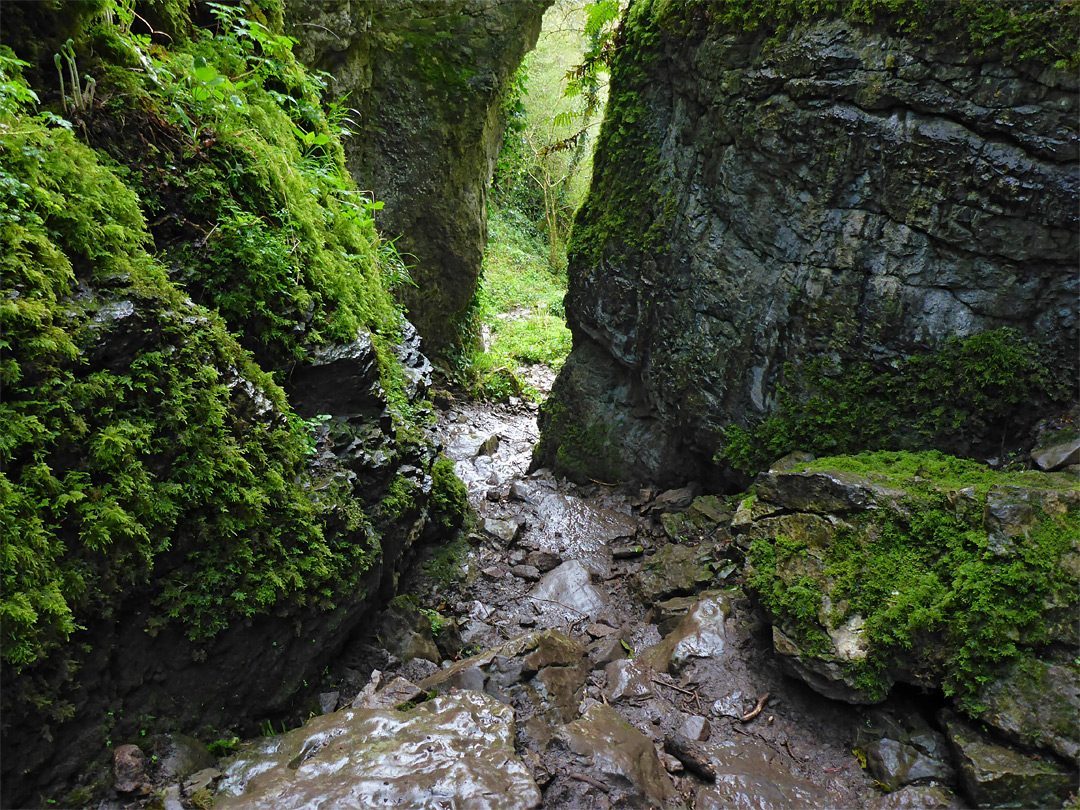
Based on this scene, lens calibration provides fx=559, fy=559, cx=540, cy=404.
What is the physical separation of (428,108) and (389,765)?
9574 millimetres

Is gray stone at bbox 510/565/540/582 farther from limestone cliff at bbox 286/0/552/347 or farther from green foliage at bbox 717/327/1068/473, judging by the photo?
limestone cliff at bbox 286/0/552/347

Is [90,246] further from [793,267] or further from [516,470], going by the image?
[516,470]

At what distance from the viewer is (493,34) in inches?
366

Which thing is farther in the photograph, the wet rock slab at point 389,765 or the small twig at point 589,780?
the small twig at point 589,780

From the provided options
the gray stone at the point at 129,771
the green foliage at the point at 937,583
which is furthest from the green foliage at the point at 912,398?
the gray stone at the point at 129,771

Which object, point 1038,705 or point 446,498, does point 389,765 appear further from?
point 1038,705

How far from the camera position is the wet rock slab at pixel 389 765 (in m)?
2.52

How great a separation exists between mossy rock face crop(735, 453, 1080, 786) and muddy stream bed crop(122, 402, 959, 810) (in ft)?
1.41

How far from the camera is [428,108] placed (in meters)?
9.41

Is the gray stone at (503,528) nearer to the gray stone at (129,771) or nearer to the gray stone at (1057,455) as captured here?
the gray stone at (129,771)

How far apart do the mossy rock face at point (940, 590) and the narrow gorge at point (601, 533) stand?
0.06 ft

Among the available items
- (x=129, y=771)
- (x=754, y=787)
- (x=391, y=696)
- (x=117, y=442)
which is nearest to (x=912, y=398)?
(x=754, y=787)

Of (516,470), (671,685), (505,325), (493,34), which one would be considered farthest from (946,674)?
(505,325)

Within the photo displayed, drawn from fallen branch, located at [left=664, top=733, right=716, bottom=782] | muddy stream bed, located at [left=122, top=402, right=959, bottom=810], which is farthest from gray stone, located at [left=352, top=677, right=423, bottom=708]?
fallen branch, located at [left=664, top=733, right=716, bottom=782]
